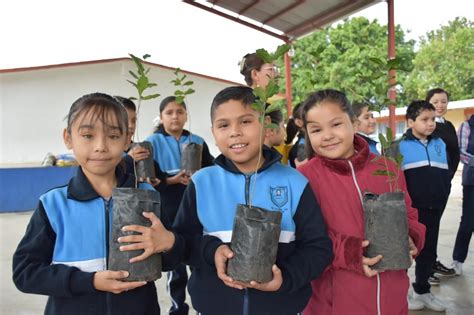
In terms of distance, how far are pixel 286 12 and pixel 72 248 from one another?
878 centimetres

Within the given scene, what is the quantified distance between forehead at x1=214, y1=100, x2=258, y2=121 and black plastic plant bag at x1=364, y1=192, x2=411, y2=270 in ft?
1.60

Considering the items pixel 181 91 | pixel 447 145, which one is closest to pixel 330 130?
pixel 181 91

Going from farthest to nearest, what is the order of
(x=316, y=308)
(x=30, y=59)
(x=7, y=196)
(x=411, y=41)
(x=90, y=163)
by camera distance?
1. (x=411, y=41)
2. (x=30, y=59)
3. (x=7, y=196)
4. (x=316, y=308)
5. (x=90, y=163)

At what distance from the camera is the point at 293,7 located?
9.06m

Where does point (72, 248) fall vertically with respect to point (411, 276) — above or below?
above

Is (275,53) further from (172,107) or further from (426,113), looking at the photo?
(426,113)

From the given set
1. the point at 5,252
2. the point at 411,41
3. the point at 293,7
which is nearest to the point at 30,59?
the point at 293,7

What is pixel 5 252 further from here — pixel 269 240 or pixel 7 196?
pixel 269 240

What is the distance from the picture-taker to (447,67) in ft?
98.2

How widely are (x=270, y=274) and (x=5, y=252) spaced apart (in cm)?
461

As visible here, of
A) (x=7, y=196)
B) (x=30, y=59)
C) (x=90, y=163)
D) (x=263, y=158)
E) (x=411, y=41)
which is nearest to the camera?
(x=90, y=163)

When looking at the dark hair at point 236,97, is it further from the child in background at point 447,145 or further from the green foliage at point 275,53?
the child in background at point 447,145

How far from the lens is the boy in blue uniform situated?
1.46 m

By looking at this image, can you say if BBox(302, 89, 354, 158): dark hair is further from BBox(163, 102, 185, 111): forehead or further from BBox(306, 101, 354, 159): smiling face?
BBox(163, 102, 185, 111): forehead
